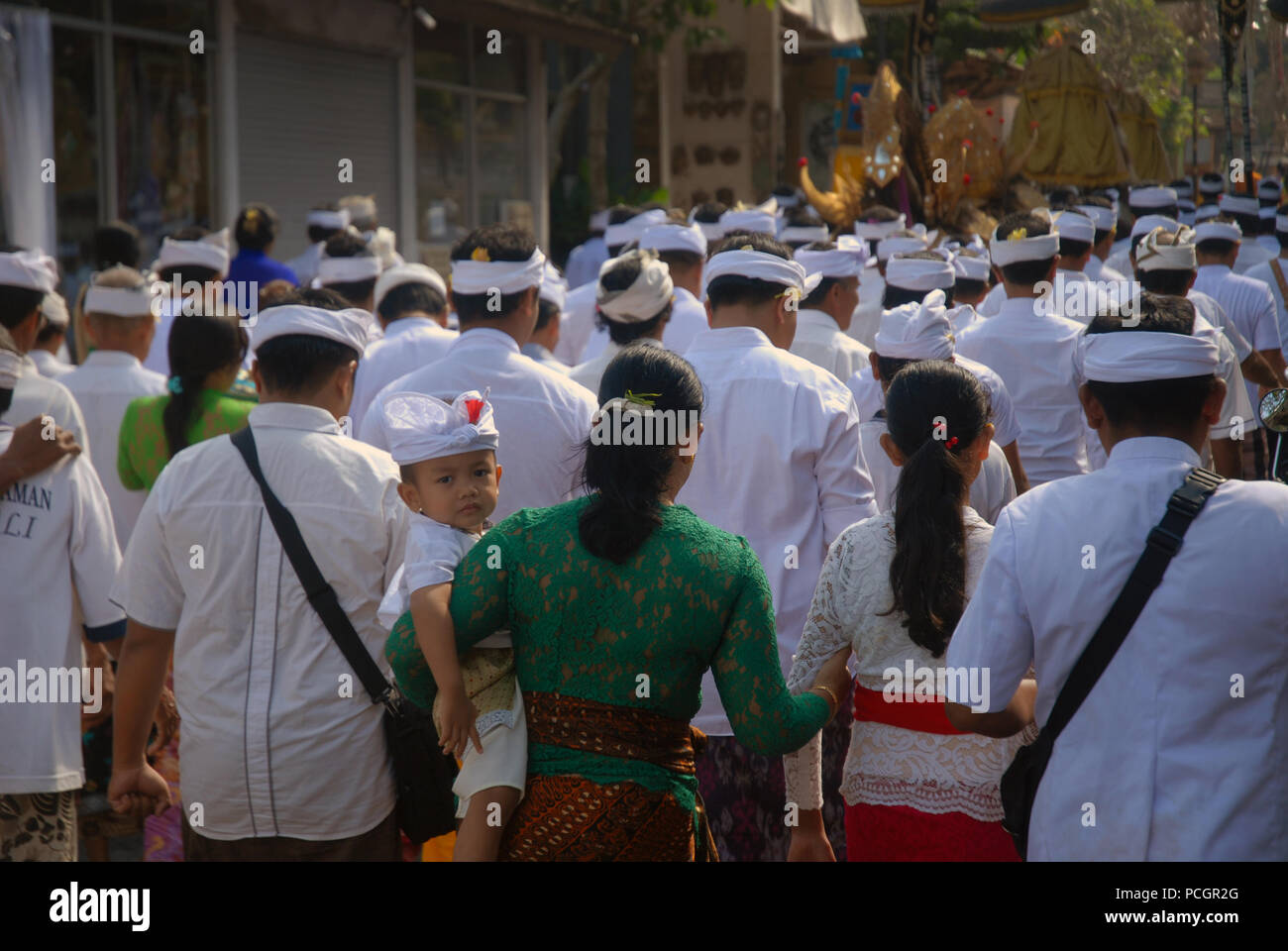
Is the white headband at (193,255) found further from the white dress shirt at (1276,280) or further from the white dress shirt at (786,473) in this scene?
the white dress shirt at (1276,280)

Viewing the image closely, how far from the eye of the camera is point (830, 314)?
595 centimetres

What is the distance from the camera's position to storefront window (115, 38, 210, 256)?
1127cm

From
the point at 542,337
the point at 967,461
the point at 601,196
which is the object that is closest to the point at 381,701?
the point at 967,461

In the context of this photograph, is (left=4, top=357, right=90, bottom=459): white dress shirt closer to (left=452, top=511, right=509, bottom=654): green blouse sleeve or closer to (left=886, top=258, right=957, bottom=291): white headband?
(left=452, top=511, right=509, bottom=654): green blouse sleeve

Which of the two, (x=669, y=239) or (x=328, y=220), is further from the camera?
(x=328, y=220)

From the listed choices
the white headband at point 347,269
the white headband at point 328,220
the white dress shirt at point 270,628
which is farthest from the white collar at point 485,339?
the white headband at point 328,220

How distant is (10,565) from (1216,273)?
6.62m

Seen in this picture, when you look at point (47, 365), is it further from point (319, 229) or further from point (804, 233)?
point (804, 233)

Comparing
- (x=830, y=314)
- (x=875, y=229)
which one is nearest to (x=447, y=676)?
(x=830, y=314)

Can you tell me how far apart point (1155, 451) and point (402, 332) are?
3.95 m

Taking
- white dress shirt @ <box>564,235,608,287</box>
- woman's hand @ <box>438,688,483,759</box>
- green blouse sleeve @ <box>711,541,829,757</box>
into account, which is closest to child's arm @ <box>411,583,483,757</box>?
woman's hand @ <box>438,688,483,759</box>

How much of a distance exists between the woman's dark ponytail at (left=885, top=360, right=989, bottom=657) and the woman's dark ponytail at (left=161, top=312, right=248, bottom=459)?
7.48 feet

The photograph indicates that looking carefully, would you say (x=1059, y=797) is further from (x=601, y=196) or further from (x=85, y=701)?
(x=601, y=196)

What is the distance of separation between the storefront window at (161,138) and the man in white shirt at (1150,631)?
10113 mm
